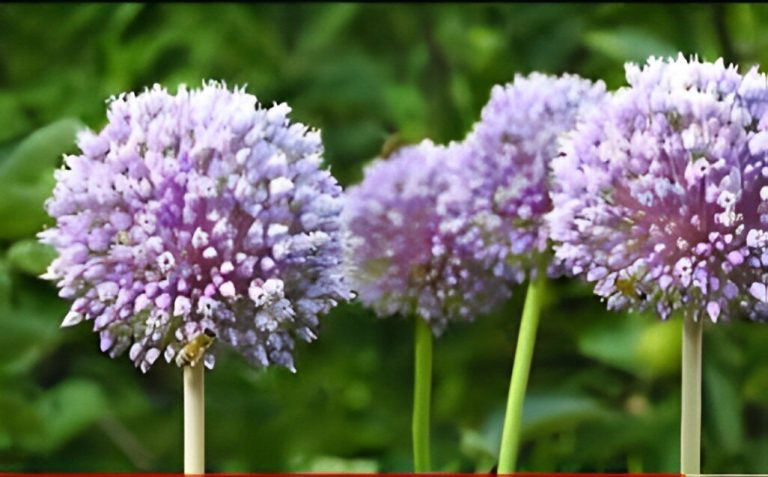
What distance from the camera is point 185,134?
0.67 metres

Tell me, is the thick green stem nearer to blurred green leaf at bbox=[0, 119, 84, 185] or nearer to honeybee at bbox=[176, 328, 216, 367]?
honeybee at bbox=[176, 328, 216, 367]

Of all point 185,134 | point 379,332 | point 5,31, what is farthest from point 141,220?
point 5,31

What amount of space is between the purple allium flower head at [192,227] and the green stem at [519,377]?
193 mm

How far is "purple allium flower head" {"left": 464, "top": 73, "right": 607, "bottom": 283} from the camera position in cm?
77

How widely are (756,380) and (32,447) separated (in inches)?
23.3

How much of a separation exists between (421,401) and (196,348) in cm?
25

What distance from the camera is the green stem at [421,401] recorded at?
845mm

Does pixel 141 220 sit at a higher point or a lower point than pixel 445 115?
lower

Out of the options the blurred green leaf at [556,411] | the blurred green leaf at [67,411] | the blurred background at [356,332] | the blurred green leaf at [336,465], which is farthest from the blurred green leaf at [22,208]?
the blurred green leaf at [556,411]

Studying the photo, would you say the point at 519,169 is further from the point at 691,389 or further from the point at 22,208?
the point at 22,208

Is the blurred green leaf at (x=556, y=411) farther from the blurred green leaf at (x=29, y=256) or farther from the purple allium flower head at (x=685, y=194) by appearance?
the blurred green leaf at (x=29, y=256)

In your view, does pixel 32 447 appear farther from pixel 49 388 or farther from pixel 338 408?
pixel 338 408

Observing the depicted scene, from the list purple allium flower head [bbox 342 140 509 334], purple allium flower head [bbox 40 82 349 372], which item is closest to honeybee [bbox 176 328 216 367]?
purple allium flower head [bbox 40 82 349 372]

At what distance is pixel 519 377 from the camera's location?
2.75ft
